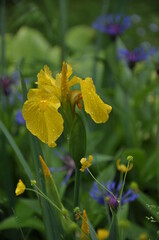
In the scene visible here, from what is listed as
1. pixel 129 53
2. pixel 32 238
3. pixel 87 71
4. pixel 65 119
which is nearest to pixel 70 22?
pixel 87 71

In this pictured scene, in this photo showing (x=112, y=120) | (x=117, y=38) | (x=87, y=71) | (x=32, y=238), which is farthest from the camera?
(x=87, y=71)

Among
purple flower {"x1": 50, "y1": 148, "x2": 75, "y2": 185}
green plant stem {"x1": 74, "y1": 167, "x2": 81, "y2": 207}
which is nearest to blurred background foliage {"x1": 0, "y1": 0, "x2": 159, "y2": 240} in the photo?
purple flower {"x1": 50, "y1": 148, "x2": 75, "y2": 185}

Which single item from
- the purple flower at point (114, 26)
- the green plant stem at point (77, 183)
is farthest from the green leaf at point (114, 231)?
the purple flower at point (114, 26)

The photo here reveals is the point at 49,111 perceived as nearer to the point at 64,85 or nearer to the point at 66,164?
the point at 64,85

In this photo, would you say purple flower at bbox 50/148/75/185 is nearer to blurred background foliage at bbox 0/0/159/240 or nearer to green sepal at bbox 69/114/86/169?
blurred background foliage at bbox 0/0/159/240

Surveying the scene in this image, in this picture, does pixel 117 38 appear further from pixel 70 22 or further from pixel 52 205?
pixel 70 22

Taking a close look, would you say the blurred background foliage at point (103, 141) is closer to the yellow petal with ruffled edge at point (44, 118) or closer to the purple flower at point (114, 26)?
the purple flower at point (114, 26)
